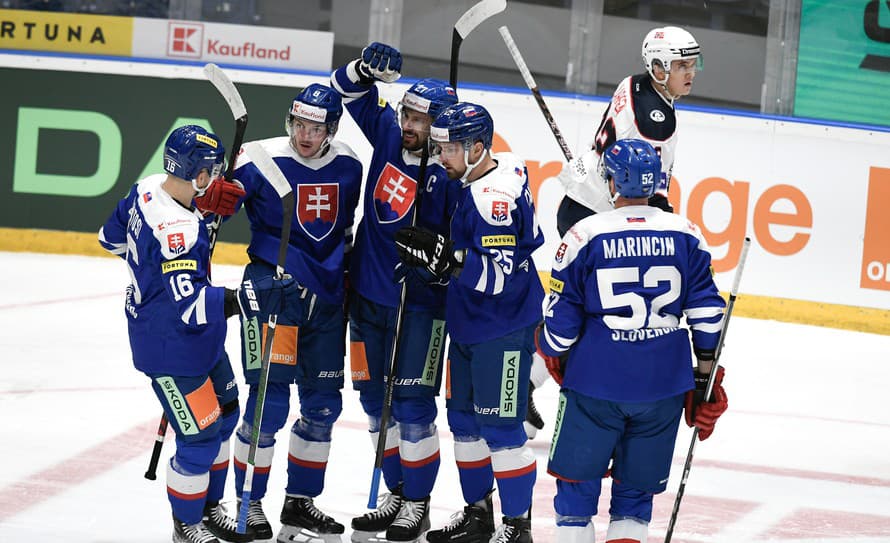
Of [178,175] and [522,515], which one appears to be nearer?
[178,175]

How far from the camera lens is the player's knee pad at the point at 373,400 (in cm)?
381

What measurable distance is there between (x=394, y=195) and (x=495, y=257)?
0.47 metres

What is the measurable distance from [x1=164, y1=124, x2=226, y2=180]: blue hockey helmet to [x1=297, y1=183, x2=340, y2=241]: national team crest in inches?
16.3

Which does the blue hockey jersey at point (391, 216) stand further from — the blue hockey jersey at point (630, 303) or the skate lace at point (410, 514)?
the blue hockey jersey at point (630, 303)

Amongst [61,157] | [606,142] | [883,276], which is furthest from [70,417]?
[883,276]

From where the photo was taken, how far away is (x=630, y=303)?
2984 mm

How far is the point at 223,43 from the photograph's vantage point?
26.4 feet

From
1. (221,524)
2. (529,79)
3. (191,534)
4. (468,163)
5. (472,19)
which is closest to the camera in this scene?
(191,534)

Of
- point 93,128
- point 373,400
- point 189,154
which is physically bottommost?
point 373,400

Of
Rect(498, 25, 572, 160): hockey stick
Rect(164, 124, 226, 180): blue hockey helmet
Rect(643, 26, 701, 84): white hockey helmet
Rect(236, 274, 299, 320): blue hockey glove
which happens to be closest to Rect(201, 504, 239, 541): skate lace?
Rect(236, 274, 299, 320): blue hockey glove

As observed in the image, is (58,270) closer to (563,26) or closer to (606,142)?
(563,26)

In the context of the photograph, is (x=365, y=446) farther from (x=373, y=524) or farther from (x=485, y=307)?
(x=485, y=307)

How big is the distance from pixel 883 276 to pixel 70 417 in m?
4.82

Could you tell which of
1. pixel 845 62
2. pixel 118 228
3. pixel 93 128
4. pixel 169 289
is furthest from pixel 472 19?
pixel 93 128
